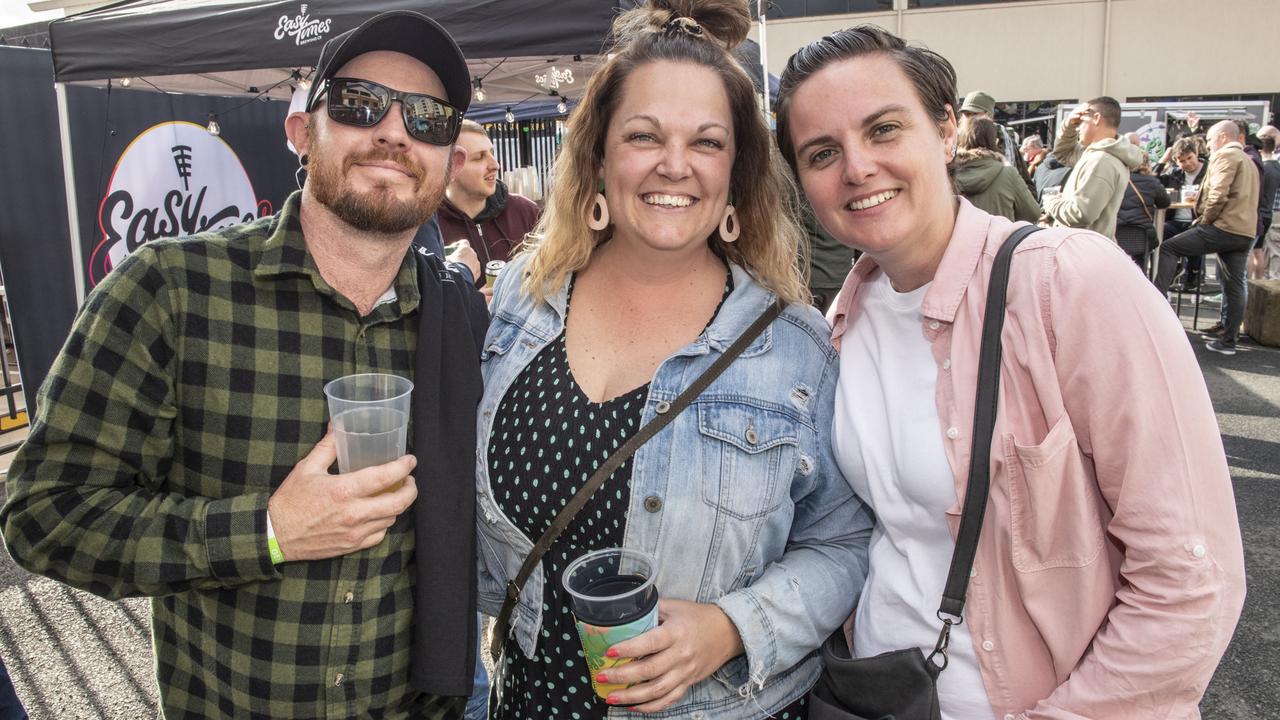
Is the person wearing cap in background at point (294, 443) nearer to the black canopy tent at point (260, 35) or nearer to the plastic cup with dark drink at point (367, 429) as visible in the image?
the plastic cup with dark drink at point (367, 429)

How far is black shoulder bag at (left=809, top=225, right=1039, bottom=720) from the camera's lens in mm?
1420

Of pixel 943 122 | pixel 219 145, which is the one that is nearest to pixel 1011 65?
pixel 219 145

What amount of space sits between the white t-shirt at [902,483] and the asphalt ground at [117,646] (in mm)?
2382

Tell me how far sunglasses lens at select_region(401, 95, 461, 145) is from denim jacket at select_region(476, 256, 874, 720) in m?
0.56

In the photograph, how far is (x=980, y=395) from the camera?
143 centimetres

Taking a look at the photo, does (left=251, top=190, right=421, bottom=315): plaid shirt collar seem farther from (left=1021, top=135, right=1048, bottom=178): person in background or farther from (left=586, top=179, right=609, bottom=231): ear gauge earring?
(left=1021, top=135, right=1048, bottom=178): person in background

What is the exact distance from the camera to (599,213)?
213cm

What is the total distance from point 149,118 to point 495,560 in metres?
6.54

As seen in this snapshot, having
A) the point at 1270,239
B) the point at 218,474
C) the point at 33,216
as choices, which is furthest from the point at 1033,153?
the point at 218,474

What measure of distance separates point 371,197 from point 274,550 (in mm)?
732

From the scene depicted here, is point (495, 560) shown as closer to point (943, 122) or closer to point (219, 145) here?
point (943, 122)

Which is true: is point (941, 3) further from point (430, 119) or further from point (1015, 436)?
point (1015, 436)

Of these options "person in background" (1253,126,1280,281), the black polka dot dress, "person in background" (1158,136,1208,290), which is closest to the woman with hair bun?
the black polka dot dress

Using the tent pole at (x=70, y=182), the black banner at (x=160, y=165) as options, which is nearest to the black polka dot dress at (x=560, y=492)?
the black banner at (x=160, y=165)
